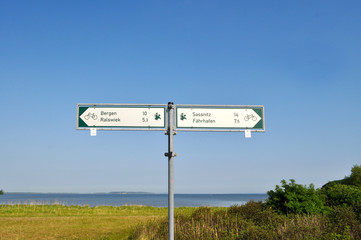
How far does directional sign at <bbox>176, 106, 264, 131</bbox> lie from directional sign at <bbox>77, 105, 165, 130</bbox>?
357mm

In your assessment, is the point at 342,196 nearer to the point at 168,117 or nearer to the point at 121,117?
the point at 168,117

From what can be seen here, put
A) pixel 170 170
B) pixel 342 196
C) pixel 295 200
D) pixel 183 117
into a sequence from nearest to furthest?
1. pixel 170 170
2. pixel 183 117
3. pixel 295 200
4. pixel 342 196

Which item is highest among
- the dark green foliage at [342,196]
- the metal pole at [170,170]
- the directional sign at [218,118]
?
the directional sign at [218,118]

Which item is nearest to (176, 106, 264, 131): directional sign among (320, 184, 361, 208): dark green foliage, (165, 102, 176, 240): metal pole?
(165, 102, 176, 240): metal pole

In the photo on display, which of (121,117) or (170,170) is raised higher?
(121,117)

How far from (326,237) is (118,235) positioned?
935 cm

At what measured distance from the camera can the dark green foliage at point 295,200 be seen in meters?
12.8

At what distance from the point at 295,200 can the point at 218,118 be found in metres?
10.1

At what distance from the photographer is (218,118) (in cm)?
480

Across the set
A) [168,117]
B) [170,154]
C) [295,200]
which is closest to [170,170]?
[170,154]

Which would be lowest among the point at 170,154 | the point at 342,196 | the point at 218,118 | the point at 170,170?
the point at 342,196

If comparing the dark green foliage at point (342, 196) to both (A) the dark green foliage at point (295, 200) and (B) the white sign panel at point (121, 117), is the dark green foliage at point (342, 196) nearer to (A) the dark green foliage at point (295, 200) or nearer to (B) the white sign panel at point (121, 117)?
(A) the dark green foliage at point (295, 200)

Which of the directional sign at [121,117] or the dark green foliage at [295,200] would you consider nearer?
the directional sign at [121,117]

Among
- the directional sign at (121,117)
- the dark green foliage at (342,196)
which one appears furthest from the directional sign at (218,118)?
the dark green foliage at (342,196)
